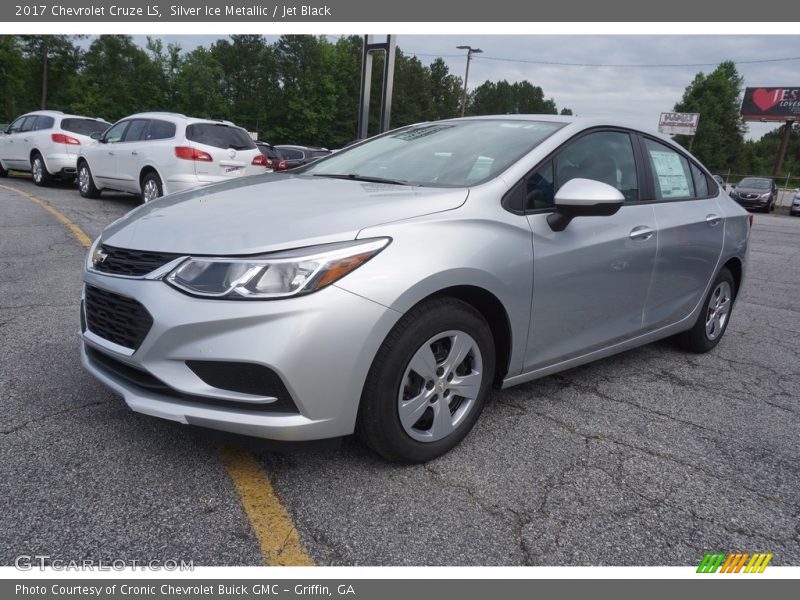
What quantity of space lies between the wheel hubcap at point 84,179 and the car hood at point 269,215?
32.8 ft

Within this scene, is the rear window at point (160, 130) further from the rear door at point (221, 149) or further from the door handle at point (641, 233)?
the door handle at point (641, 233)

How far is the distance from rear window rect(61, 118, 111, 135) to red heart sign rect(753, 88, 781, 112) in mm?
47257

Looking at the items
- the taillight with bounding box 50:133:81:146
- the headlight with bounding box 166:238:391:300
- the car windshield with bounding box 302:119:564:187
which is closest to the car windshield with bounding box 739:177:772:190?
the taillight with bounding box 50:133:81:146

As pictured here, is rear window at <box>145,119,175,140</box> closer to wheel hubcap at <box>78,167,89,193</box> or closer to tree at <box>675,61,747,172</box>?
wheel hubcap at <box>78,167,89,193</box>

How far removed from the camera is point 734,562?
85.0 inches

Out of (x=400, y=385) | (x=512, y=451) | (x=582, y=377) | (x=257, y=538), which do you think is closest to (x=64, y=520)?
(x=257, y=538)

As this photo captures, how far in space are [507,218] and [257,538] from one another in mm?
1656

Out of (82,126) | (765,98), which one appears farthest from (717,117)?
(82,126)

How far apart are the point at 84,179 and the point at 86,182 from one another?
10cm

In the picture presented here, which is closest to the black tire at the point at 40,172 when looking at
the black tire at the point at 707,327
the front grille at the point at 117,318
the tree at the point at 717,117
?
the front grille at the point at 117,318

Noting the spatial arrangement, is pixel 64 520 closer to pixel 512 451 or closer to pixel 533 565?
pixel 533 565

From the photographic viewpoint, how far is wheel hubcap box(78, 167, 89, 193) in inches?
463

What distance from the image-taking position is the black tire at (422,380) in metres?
2.34

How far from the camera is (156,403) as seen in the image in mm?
2277
